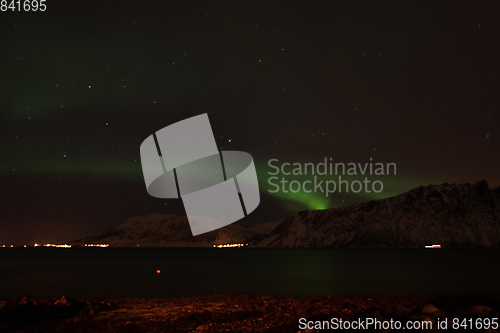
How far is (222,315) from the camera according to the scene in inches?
693

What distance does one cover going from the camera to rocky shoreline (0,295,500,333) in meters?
13.5

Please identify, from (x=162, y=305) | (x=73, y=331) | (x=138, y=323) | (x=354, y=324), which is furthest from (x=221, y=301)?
(x=354, y=324)

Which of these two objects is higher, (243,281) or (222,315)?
(222,315)

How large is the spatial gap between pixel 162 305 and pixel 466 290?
113ft

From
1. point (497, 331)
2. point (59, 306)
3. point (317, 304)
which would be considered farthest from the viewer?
point (317, 304)

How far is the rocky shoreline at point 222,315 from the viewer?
13498mm

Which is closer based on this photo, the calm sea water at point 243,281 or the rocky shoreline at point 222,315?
the rocky shoreline at point 222,315

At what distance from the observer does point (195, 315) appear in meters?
17.2

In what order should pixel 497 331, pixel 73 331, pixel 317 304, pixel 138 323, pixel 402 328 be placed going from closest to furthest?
1. pixel 497 331
2. pixel 402 328
3. pixel 73 331
4. pixel 138 323
5. pixel 317 304

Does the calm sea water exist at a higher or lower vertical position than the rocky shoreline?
lower

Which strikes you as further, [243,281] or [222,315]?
[243,281]

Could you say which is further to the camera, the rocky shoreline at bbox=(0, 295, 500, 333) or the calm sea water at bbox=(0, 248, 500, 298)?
the calm sea water at bbox=(0, 248, 500, 298)

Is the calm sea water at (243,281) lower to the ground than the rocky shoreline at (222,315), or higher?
lower

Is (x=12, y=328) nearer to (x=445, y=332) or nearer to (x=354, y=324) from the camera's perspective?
(x=354, y=324)
